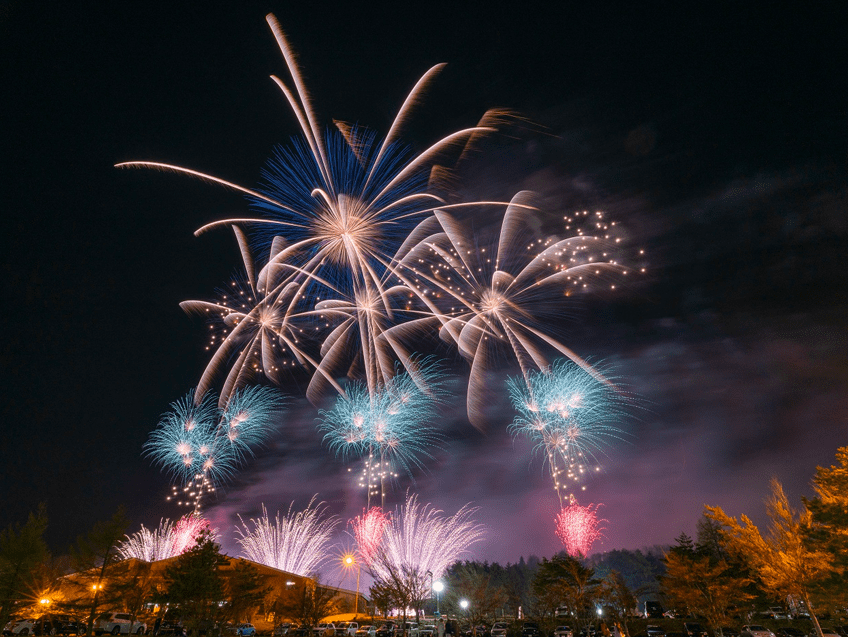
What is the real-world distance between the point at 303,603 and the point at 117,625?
15282 millimetres

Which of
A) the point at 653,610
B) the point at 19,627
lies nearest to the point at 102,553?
the point at 19,627

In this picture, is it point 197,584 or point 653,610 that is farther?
point 653,610

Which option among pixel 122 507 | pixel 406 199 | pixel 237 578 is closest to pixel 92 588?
pixel 122 507

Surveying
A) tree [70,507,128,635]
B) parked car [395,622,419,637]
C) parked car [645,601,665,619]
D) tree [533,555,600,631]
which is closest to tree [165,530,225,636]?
tree [70,507,128,635]

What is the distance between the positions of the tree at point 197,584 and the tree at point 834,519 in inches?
1328

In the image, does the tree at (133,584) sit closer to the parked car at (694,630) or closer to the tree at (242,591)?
the tree at (242,591)

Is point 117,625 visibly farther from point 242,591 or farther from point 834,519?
point 834,519

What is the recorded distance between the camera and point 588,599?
133 ft

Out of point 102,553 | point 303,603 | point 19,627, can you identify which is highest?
point 102,553

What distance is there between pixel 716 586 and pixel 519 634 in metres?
16.0

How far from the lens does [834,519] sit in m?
24.6

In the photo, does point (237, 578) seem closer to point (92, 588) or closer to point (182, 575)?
point (182, 575)

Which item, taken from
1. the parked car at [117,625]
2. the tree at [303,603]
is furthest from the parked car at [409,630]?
the parked car at [117,625]

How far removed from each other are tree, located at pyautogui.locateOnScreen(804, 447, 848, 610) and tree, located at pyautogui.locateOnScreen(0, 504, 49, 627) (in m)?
48.5
